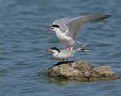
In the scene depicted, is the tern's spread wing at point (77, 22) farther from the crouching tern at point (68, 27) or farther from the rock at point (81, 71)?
the rock at point (81, 71)

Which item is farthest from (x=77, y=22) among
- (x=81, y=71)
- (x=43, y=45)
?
(x=43, y=45)

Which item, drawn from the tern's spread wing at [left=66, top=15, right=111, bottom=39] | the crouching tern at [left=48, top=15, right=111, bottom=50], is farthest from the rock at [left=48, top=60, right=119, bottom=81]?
the tern's spread wing at [left=66, top=15, right=111, bottom=39]

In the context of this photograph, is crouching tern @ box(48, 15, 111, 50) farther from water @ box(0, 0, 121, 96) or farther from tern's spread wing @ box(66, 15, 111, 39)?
water @ box(0, 0, 121, 96)

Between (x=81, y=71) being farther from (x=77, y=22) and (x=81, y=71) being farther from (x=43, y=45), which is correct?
(x=43, y=45)

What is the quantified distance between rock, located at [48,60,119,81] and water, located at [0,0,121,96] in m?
0.16

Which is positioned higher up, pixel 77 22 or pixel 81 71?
pixel 77 22

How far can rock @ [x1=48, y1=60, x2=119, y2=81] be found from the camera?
44.1 feet

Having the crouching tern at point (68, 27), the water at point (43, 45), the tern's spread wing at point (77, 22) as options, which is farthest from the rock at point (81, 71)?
the tern's spread wing at point (77, 22)

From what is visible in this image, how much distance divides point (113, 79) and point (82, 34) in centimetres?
596

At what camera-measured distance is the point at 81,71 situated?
530 inches

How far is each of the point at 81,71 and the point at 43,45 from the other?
4.84 meters

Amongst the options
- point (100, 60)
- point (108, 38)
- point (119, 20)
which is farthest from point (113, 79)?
point (119, 20)

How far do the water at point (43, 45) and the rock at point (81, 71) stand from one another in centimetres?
16

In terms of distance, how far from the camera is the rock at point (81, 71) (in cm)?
1345
